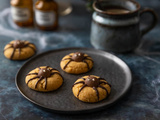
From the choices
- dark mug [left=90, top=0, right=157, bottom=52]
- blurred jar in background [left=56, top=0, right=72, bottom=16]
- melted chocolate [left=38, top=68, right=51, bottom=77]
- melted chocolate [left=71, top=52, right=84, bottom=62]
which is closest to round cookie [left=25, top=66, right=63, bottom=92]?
melted chocolate [left=38, top=68, right=51, bottom=77]

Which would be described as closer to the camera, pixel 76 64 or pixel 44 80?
pixel 44 80

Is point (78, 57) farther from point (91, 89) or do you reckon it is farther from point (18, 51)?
point (18, 51)

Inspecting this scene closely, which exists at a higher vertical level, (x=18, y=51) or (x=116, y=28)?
(x=116, y=28)

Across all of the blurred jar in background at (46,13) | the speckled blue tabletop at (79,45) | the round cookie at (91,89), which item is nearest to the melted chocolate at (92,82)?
the round cookie at (91,89)

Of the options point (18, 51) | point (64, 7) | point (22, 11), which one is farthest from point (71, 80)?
point (64, 7)

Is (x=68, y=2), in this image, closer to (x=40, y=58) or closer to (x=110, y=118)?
(x=40, y=58)

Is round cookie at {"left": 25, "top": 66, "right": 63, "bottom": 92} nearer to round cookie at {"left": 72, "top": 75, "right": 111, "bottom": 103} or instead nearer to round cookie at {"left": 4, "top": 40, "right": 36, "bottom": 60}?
round cookie at {"left": 72, "top": 75, "right": 111, "bottom": 103}

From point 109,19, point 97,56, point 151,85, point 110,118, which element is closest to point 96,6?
point 109,19

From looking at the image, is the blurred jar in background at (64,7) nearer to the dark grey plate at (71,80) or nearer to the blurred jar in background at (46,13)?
the blurred jar in background at (46,13)
